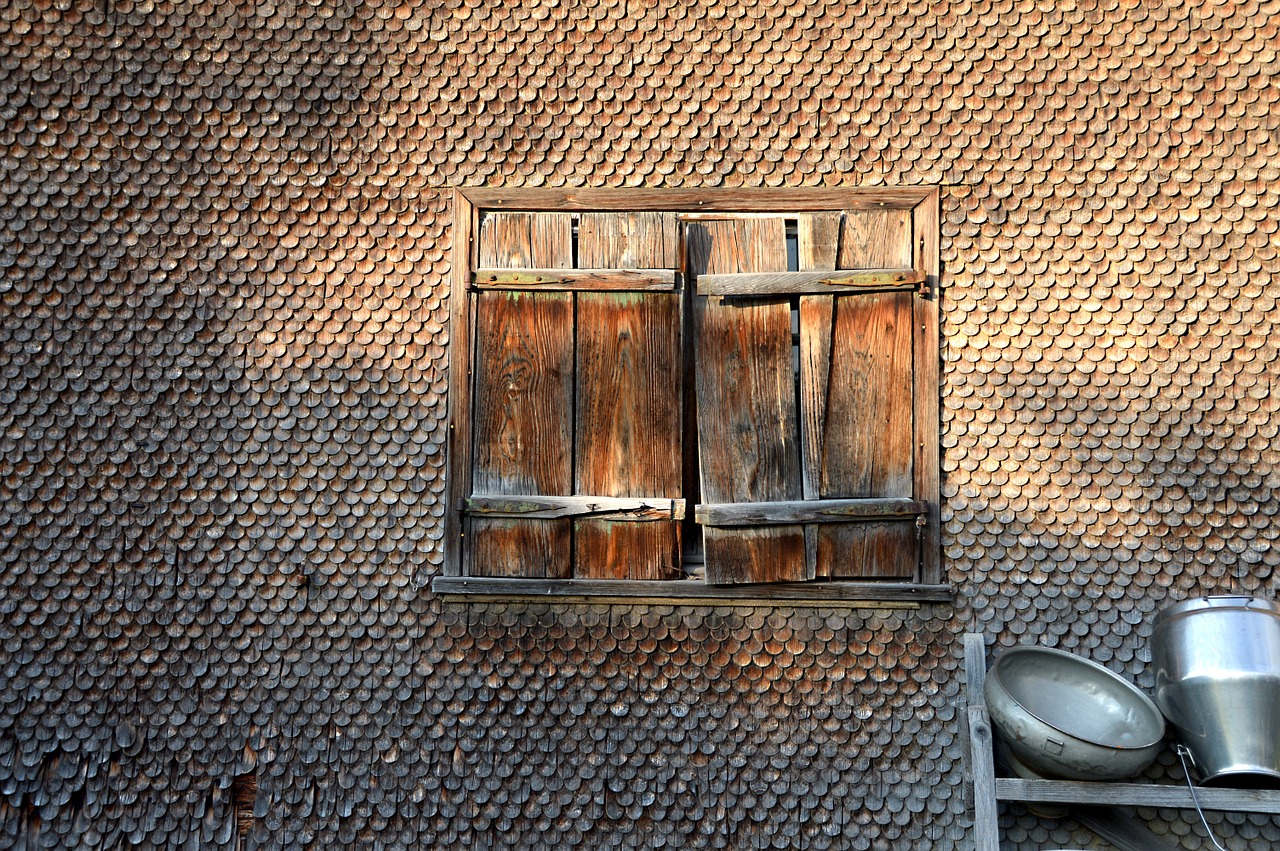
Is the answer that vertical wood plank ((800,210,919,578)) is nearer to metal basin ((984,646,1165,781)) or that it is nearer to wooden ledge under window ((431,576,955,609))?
wooden ledge under window ((431,576,955,609))

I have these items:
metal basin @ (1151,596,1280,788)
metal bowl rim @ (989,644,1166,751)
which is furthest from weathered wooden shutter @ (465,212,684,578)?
metal basin @ (1151,596,1280,788)

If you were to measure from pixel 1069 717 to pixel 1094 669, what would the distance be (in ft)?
0.79

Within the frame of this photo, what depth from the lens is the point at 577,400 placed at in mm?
5066

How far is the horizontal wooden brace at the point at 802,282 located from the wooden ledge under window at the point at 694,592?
1396 millimetres

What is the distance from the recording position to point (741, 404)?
5.04 meters

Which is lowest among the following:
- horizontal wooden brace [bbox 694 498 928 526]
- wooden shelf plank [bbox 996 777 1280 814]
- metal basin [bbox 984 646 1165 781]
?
wooden shelf plank [bbox 996 777 1280 814]

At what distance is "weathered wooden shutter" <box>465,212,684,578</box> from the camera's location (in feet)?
16.4

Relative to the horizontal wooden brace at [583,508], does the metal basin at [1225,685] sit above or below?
below

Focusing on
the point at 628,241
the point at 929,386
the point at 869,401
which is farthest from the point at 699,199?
the point at 929,386

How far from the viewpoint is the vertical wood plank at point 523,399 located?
5.01m

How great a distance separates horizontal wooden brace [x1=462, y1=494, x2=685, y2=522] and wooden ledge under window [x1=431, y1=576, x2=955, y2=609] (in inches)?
12.1

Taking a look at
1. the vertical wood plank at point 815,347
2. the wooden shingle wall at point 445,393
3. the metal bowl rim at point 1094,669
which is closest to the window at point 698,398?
the vertical wood plank at point 815,347

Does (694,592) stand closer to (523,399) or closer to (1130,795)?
(523,399)

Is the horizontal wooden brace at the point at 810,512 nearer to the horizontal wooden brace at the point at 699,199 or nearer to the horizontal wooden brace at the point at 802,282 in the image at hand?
the horizontal wooden brace at the point at 802,282
